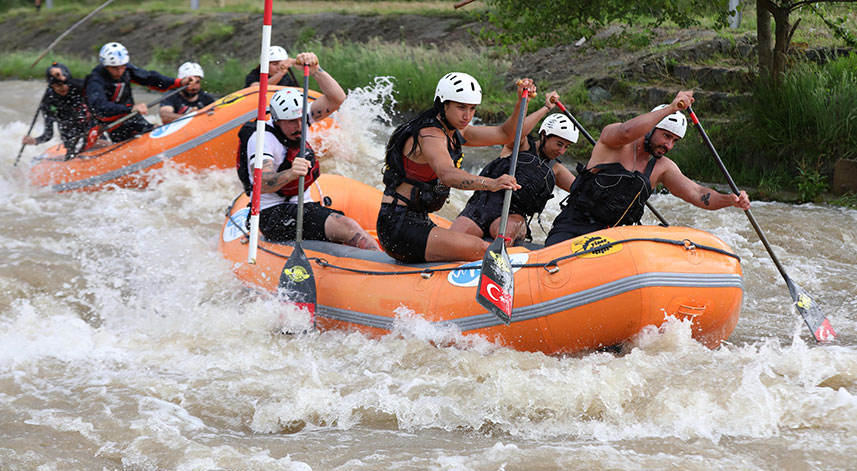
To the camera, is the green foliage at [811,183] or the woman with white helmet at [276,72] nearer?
the woman with white helmet at [276,72]

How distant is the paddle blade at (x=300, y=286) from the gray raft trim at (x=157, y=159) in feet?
12.4

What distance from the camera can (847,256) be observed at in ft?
22.7

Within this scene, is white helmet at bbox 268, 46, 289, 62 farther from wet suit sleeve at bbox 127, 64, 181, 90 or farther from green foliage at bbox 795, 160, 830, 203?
green foliage at bbox 795, 160, 830, 203

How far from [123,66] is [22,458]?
21.4ft

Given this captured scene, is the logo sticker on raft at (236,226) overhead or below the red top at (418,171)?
below

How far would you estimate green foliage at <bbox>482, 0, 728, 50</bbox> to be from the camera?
871 centimetres

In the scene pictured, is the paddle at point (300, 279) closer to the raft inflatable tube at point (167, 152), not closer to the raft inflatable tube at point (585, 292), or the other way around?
the raft inflatable tube at point (585, 292)

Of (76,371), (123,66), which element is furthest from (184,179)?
(76,371)

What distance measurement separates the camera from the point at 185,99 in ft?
32.4

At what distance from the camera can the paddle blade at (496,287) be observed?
4211mm

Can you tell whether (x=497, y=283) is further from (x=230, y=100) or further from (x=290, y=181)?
(x=230, y=100)

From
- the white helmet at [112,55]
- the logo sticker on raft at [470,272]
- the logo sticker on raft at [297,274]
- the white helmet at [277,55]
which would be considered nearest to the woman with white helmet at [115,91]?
the white helmet at [112,55]

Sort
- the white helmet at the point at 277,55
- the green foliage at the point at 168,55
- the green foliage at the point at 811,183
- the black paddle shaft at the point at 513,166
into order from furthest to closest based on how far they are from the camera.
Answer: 1. the green foliage at the point at 168,55
2. the white helmet at the point at 277,55
3. the green foliage at the point at 811,183
4. the black paddle shaft at the point at 513,166

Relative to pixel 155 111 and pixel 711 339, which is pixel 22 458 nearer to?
pixel 711 339
